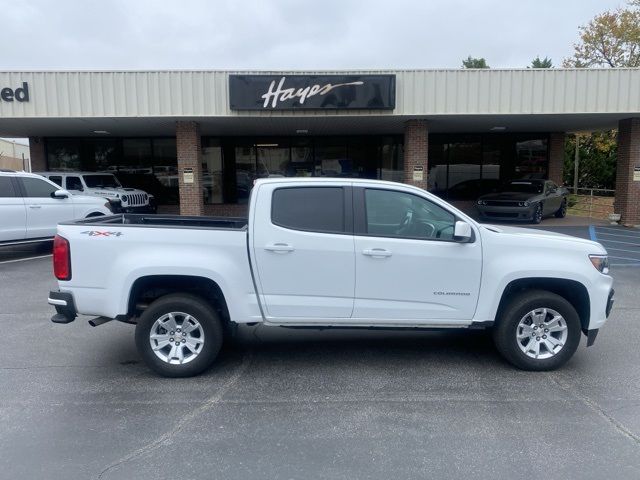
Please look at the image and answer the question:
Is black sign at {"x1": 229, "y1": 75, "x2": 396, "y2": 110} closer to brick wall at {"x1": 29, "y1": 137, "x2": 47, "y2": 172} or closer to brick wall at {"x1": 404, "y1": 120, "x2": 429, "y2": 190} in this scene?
brick wall at {"x1": 404, "y1": 120, "x2": 429, "y2": 190}

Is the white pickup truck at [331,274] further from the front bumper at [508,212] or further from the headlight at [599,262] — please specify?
the front bumper at [508,212]

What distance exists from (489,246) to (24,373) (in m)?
4.70

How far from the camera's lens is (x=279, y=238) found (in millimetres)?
4941

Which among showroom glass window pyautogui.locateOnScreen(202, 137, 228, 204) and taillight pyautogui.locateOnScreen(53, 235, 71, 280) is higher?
showroom glass window pyautogui.locateOnScreen(202, 137, 228, 204)

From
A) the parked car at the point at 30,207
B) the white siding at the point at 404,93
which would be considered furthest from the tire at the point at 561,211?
the parked car at the point at 30,207

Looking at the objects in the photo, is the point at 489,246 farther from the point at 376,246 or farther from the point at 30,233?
the point at 30,233

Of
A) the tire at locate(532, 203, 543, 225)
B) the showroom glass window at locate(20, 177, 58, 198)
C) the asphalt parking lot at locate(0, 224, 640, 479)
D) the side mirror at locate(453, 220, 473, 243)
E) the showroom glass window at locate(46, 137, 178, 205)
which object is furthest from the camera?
the showroom glass window at locate(46, 137, 178, 205)

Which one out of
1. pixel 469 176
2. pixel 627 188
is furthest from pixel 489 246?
pixel 469 176

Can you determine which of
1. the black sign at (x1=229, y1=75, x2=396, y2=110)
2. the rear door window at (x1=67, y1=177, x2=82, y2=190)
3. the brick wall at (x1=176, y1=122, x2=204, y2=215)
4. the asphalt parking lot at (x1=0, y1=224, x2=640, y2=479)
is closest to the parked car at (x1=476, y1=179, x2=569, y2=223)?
the black sign at (x1=229, y1=75, x2=396, y2=110)

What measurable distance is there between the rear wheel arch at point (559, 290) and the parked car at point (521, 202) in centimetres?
1247

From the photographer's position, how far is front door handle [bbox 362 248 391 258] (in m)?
4.93


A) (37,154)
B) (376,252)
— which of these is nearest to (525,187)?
(376,252)

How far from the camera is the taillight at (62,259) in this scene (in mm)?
4879

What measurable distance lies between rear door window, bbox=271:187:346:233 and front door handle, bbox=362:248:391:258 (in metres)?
0.29
